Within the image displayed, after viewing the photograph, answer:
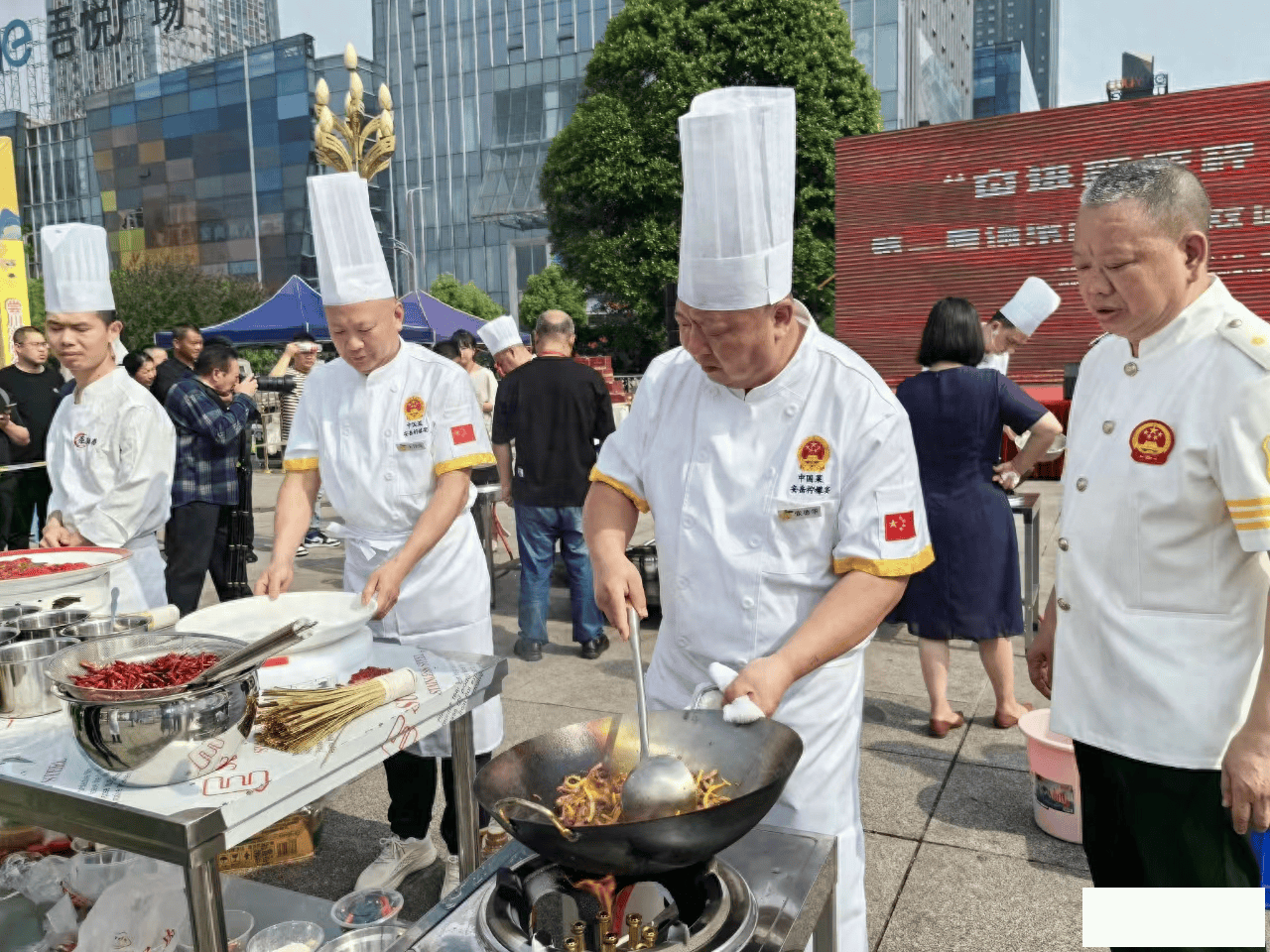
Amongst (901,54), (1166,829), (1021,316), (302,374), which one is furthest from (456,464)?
(901,54)

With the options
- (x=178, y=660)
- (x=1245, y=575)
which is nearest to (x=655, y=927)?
(x=178, y=660)

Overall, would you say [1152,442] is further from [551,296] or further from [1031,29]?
[1031,29]

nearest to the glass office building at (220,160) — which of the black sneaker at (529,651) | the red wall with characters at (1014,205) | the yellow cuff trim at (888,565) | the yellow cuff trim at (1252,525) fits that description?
the red wall with characters at (1014,205)

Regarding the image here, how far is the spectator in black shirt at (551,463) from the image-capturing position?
5523 millimetres

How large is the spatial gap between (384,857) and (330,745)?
4.33 feet

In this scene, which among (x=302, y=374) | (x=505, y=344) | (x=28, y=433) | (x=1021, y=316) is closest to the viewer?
(x=1021, y=316)

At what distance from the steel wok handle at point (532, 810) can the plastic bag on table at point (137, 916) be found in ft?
4.89

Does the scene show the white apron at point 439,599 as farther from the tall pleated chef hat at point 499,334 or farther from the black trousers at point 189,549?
the tall pleated chef hat at point 499,334

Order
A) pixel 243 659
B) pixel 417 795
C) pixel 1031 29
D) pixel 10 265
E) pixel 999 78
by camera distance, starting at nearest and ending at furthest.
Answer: pixel 243 659 → pixel 417 795 → pixel 10 265 → pixel 999 78 → pixel 1031 29

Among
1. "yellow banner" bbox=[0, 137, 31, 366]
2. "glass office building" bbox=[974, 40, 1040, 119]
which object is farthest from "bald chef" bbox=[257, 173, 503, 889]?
"glass office building" bbox=[974, 40, 1040, 119]

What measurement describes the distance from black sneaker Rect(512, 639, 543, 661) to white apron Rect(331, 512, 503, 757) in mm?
2406

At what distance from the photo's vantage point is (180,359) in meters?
7.62

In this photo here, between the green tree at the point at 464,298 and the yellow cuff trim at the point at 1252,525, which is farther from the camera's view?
the green tree at the point at 464,298

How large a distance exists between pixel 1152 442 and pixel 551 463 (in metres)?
4.11
